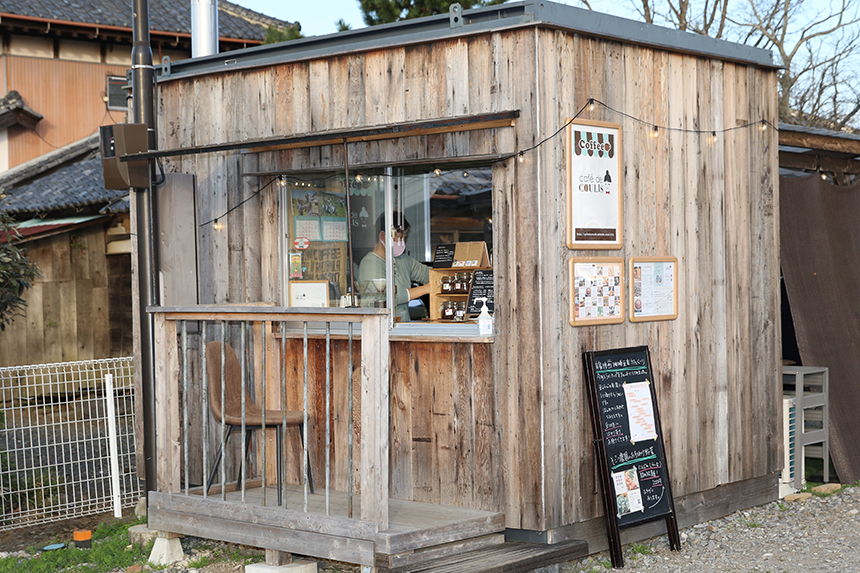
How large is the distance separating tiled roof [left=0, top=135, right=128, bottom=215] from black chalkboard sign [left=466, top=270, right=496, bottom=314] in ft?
25.2

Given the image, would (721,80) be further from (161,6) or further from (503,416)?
(161,6)

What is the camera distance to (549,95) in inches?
235

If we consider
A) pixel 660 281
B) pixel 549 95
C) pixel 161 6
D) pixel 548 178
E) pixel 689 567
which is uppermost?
pixel 161 6

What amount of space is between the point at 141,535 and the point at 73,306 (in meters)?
8.21

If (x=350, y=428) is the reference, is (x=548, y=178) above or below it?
above

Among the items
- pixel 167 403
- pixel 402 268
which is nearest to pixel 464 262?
pixel 402 268

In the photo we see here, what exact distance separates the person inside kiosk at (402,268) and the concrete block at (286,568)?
1.75 m

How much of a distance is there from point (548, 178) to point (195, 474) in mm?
3311

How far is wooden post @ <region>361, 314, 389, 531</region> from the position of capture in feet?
17.5

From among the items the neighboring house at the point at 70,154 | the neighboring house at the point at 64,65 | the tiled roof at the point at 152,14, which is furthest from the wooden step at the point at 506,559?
the tiled roof at the point at 152,14

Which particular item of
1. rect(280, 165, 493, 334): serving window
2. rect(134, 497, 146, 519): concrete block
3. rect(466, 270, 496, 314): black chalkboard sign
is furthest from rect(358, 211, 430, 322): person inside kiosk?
rect(134, 497, 146, 519): concrete block

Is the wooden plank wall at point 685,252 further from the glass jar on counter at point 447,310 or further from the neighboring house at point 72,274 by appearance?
the neighboring house at point 72,274

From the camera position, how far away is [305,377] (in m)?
5.71

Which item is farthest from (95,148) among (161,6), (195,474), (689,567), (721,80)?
(689,567)
